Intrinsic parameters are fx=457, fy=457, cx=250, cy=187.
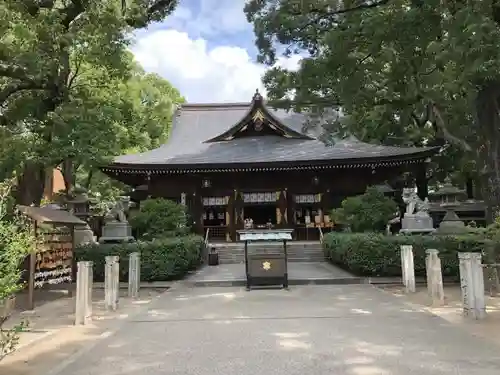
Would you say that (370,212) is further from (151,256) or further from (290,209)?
(151,256)

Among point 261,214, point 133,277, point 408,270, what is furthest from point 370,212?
point 261,214

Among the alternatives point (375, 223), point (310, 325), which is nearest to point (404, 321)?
point (310, 325)

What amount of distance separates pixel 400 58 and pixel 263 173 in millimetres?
10029

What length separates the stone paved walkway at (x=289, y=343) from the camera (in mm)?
5098

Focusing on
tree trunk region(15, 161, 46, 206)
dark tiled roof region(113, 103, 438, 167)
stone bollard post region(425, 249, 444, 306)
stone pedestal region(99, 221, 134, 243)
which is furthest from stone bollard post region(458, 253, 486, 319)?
dark tiled roof region(113, 103, 438, 167)

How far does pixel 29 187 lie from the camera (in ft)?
45.2

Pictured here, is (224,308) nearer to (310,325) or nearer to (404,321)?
(310,325)

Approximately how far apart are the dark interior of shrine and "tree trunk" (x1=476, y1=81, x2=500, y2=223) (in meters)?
13.7

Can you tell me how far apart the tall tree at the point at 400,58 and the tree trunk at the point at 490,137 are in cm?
2

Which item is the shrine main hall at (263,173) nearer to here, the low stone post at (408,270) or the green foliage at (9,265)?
the low stone post at (408,270)

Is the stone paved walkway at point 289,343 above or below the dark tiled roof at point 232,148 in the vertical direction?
below

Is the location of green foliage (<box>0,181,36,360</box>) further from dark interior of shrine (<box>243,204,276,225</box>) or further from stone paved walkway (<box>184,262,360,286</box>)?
dark interior of shrine (<box>243,204,276,225</box>)

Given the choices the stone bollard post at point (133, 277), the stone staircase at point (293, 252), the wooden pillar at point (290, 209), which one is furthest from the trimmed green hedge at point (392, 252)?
the wooden pillar at point (290, 209)

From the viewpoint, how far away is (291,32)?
46.8 feet
